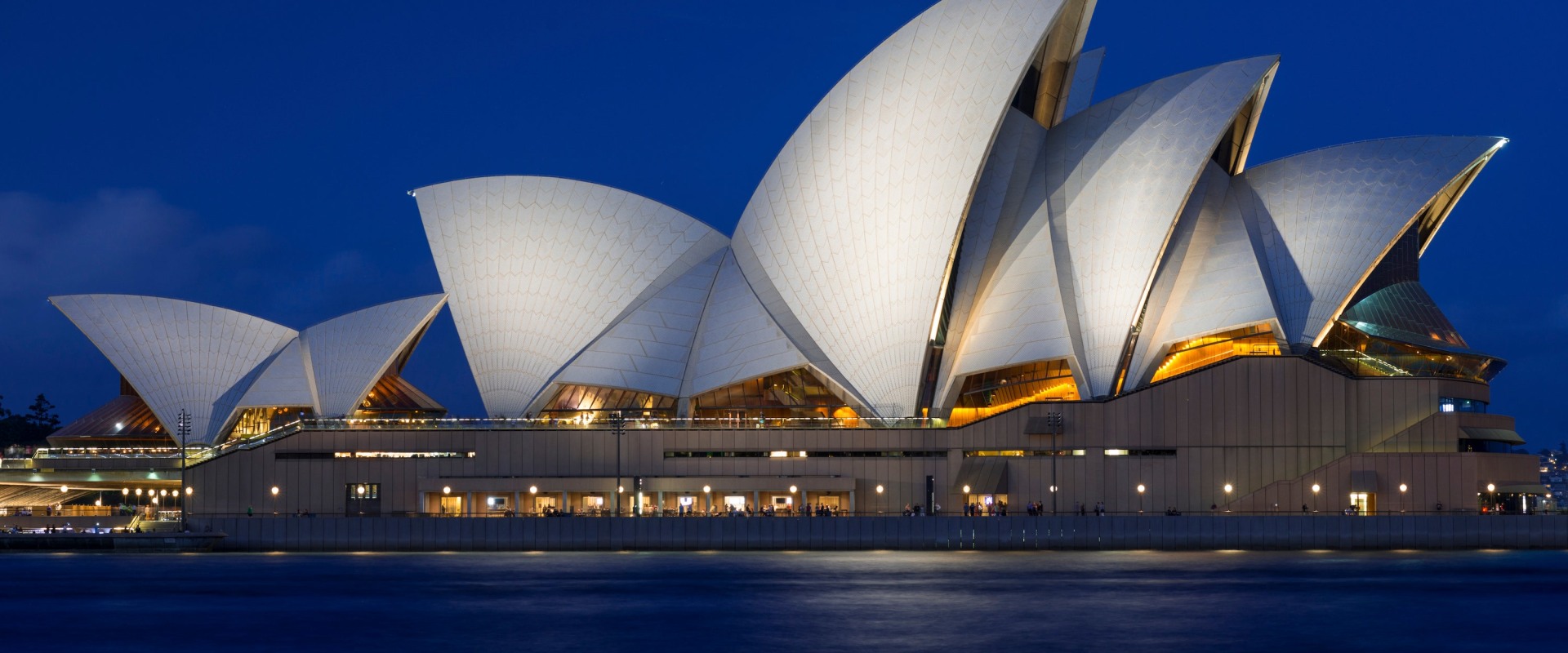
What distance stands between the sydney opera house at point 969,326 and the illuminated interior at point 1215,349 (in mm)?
98

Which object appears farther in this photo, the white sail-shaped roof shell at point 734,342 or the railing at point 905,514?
the white sail-shaped roof shell at point 734,342

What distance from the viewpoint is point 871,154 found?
6294 cm

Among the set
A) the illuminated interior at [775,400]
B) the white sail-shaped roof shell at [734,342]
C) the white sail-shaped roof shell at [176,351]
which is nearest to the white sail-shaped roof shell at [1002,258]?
the illuminated interior at [775,400]

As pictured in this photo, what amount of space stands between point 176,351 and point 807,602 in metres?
44.9

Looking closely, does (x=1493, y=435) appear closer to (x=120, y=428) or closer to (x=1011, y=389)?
(x=1011, y=389)

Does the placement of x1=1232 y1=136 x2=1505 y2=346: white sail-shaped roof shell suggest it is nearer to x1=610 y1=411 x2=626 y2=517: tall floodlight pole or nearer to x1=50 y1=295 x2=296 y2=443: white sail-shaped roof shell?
x1=610 y1=411 x2=626 y2=517: tall floodlight pole

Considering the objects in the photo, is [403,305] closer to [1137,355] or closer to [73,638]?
[1137,355]

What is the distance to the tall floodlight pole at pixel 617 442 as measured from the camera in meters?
61.4

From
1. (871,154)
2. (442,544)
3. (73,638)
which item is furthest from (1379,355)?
(73,638)

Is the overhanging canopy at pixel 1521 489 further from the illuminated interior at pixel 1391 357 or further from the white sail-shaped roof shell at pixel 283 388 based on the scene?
the white sail-shaped roof shell at pixel 283 388

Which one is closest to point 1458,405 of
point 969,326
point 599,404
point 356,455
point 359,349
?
point 969,326

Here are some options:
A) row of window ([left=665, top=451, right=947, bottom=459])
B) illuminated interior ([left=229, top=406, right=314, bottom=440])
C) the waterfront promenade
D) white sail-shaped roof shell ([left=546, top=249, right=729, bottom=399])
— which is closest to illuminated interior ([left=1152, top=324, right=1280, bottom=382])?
the waterfront promenade

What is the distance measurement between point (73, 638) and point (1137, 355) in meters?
40.5

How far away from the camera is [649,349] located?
68.7m
